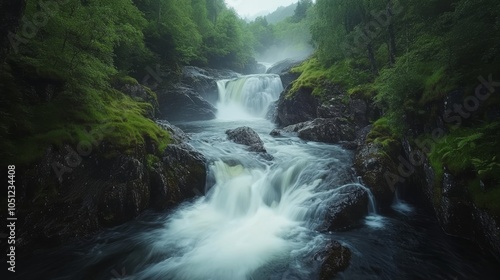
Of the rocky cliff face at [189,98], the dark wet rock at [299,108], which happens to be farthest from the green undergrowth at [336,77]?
the rocky cliff face at [189,98]

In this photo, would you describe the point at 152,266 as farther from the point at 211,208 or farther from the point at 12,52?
the point at 12,52

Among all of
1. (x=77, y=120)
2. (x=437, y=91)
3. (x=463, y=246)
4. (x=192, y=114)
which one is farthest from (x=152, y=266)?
(x=192, y=114)

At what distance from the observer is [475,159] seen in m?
7.22

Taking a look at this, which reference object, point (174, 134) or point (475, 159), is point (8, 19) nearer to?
point (174, 134)

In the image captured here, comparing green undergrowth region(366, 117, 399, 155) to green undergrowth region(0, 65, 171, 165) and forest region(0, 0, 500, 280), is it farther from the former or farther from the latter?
green undergrowth region(0, 65, 171, 165)

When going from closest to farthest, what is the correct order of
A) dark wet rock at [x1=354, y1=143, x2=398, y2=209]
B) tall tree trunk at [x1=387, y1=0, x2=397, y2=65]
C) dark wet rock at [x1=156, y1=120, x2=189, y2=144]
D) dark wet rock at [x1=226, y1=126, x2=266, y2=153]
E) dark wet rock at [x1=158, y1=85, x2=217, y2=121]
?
dark wet rock at [x1=354, y1=143, x2=398, y2=209] < dark wet rock at [x1=156, y1=120, x2=189, y2=144] < tall tree trunk at [x1=387, y1=0, x2=397, y2=65] < dark wet rock at [x1=226, y1=126, x2=266, y2=153] < dark wet rock at [x1=158, y1=85, x2=217, y2=121]

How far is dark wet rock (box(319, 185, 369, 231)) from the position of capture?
9786mm

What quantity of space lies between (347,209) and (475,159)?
4.20m

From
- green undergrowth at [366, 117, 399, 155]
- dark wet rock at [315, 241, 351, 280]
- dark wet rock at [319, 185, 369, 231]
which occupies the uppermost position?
green undergrowth at [366, 117, 399, 155]

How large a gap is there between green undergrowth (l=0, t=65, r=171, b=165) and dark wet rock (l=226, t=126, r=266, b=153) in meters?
5.59

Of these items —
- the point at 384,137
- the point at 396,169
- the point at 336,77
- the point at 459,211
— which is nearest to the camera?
the point at 459,211

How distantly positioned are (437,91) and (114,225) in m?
12.5

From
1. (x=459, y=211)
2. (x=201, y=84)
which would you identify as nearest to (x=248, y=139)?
(x=459, y=211)

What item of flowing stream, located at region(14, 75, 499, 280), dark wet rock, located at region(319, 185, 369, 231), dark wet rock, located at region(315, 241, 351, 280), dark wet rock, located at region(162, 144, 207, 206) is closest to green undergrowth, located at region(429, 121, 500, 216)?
flowing stream, located at region(14, 75, 499, 280)
